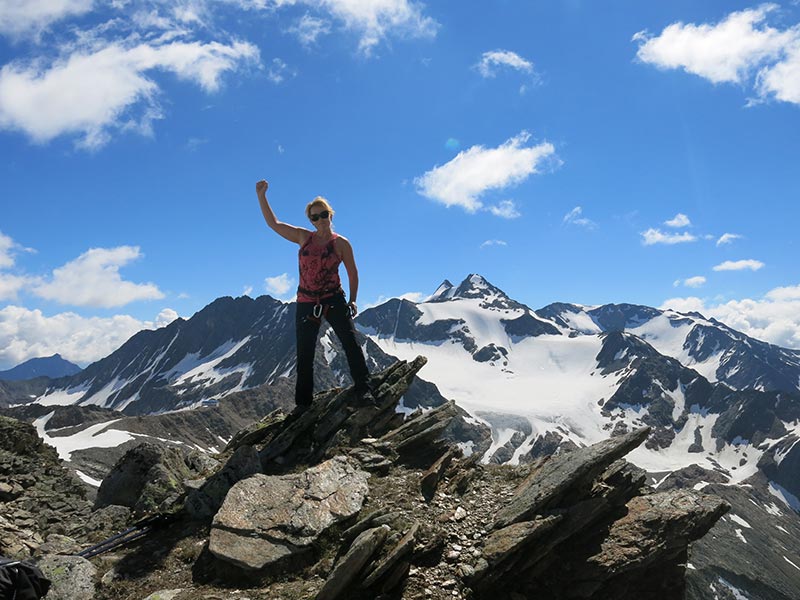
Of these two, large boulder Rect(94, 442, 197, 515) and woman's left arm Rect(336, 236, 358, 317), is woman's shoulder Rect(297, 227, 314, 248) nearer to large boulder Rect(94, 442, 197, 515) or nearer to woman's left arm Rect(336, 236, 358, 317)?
woman's left arm Rect(336, 236, 358, 317)

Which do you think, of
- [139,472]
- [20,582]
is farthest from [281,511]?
[139,472]

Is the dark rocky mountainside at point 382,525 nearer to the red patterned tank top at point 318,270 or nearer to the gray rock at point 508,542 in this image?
the gray rock at point 508,542

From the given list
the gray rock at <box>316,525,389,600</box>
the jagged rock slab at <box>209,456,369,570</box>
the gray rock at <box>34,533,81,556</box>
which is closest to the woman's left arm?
the jagged rock slab at <box>209,456,369,570</box>

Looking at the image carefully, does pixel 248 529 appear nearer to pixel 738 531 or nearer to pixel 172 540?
pixel 172 540

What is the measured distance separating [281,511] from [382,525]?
7.26 feet

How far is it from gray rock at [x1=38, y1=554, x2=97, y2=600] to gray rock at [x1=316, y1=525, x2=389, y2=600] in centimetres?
421

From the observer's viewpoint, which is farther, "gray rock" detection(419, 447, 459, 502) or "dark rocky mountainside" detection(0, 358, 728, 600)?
"gray rock" detection(419, 447, 459, 502)

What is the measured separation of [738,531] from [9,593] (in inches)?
9284

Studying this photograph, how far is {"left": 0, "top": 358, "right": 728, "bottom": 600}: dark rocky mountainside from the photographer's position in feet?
29.7

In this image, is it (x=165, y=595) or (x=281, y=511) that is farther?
(x=281, y=511)

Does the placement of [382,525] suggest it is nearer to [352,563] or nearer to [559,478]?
[352,563]

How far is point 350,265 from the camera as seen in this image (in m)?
13.7

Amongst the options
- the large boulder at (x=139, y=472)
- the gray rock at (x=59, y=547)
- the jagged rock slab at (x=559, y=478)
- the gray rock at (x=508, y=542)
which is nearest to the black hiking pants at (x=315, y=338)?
the large boulder at (x=139, y=472)

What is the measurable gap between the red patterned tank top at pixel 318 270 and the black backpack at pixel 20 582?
8.03m
